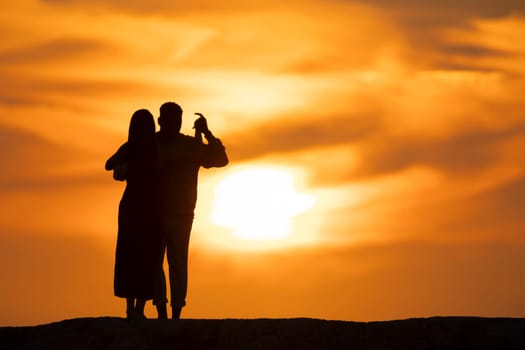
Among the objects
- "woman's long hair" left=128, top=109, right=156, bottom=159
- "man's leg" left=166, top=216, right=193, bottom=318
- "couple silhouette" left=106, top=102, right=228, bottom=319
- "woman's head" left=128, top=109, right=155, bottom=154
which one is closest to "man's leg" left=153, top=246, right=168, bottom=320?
"couple silhouette" left=106, top=102, right=228, bottom=319

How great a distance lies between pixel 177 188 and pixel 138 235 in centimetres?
102

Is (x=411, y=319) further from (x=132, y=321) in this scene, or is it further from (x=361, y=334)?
(x=132, y=321)

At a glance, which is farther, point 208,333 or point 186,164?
point 186,164

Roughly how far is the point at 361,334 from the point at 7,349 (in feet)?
12.9

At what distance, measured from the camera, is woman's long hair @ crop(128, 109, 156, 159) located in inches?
603

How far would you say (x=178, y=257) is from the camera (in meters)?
16.1

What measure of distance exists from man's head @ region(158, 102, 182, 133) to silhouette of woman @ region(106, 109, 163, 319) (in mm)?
674

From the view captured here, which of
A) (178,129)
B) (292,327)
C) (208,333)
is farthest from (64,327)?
(178,129)

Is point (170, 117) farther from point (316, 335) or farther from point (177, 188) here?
point (316, 335)

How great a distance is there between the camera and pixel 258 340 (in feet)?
41.8

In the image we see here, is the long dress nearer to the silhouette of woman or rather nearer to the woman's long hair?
the silhouette of woman

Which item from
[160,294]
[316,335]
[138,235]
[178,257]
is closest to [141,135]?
[138,235]

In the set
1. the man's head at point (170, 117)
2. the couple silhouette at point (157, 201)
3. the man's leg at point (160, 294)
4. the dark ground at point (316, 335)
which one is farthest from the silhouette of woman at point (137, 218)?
the dark ground at point (316, 335)

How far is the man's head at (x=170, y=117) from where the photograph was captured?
1614 centimetres
